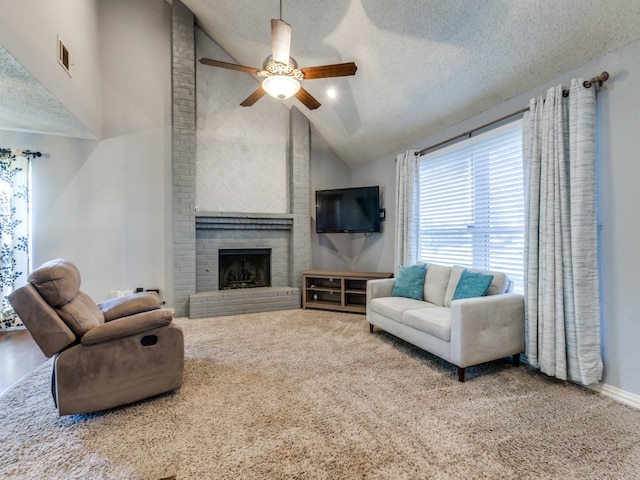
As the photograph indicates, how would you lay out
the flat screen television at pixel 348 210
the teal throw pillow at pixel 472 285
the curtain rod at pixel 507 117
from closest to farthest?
the curtain rod at pixel 507 117 → the teal throw pillow at pixel 472 285 → the flat screen television at pixel 348 210

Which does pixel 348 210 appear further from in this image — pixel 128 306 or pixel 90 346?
pixel 90 346

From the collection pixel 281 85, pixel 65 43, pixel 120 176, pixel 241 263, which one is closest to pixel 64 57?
pixel 65 43

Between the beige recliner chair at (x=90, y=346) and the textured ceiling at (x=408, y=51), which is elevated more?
the textured ceiling at (x=408, y=51)

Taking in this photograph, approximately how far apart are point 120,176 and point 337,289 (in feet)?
12.2

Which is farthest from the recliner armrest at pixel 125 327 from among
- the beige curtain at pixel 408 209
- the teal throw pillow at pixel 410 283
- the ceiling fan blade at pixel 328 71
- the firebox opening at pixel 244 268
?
the beige curtain at pixel 408 209

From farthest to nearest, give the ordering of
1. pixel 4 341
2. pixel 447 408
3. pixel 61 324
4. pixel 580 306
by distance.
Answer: pixel 4 341, pixel 580 306, pixel 447 408, pixel 61 324

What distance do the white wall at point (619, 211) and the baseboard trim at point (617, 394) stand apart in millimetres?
19

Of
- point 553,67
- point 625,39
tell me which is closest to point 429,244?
point 553,67

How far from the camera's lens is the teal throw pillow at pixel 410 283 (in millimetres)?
3447

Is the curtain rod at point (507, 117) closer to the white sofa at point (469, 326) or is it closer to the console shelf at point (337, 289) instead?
the white sofa at point (469, 326)

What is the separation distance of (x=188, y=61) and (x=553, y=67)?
4.57 m

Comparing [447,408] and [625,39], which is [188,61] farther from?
[447,408]

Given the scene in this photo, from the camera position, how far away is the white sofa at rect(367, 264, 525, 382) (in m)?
2.36

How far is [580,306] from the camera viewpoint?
84.9 inches
